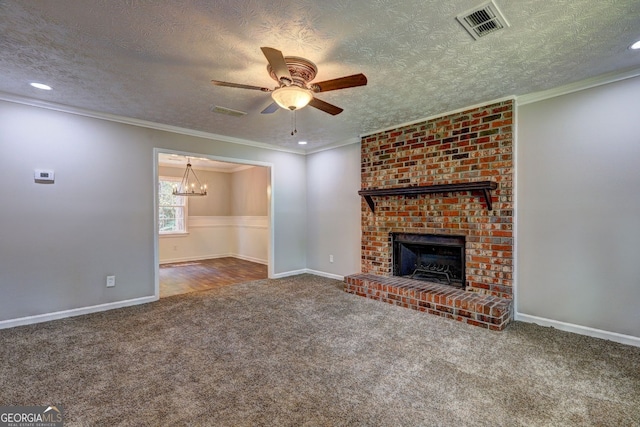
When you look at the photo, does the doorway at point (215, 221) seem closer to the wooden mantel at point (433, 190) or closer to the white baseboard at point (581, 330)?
the wooden mantel at point (433, 190)

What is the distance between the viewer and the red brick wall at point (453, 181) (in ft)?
10.4

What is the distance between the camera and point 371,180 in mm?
4441

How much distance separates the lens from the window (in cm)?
727

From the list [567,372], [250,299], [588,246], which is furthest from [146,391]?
[588,246]

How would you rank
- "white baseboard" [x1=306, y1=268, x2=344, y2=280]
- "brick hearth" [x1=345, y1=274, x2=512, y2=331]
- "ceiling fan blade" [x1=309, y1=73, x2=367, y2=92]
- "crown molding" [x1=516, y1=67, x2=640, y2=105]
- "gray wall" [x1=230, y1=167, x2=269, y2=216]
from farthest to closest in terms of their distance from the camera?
1. "gray wall" [x1=230, y1=167, x2=269, y2=216]
2. "white baseboard" [x1=306, y1=268, x2=344, y2=280]
3. "brick hearth" [x1=345, y1=274, x2=512, y2=331]
4. "crown molding" [x1=516, y1=67, x2=640, y2=105]
5. "ceiling fan blade" [x1=309, y1=73, x2=367, y2=92]

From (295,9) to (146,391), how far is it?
2.57 meters

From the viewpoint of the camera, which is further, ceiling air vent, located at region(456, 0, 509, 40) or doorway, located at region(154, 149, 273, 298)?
doorway, located at region(154, 149, 273, 298)

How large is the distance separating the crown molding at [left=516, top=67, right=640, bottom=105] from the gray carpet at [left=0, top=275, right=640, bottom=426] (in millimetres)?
2309

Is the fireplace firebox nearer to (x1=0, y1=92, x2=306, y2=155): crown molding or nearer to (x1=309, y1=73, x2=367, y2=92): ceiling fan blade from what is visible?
(x1=309, y1=73, x2=367, y2=92): ceiling fan blade

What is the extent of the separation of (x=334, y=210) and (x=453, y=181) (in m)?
2.11

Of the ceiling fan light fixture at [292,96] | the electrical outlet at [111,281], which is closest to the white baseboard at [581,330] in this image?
the ceiling fan light fixture at [292,96]

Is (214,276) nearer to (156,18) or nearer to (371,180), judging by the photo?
(371,180)

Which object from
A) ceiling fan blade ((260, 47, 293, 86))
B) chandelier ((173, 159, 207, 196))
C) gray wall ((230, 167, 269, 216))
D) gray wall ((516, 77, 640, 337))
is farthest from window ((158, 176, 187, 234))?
gray wall ((516, 77, 640, 337))

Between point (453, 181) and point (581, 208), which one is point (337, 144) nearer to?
point (453, 181)
